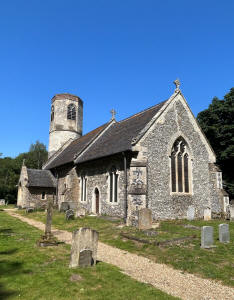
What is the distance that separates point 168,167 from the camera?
16.8m

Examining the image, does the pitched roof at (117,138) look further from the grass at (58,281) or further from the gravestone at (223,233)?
the grass at (58,281)

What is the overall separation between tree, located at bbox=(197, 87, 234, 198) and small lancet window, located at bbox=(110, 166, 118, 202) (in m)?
13.3

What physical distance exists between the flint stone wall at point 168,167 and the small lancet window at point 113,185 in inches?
108

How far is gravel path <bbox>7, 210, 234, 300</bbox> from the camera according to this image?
5.72 metres

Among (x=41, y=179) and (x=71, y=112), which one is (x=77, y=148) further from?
(x=71, y=112)

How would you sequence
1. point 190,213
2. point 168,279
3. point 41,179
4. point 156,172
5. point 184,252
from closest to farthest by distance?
point 168,279, point 184,252, point 156,172, point 190,213, point 41,179

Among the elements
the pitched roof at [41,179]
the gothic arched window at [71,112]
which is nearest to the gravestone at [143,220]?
the pitched roof at [41,179]

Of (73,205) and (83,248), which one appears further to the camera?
(73,205)

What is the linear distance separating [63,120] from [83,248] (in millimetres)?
28124

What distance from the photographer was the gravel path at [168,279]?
5719mm

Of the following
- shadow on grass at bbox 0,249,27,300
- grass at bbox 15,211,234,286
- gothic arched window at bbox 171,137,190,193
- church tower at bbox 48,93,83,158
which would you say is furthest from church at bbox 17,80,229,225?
church tower at bbox 48,93,83,158

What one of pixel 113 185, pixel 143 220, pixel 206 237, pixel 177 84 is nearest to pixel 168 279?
pixel 206 237

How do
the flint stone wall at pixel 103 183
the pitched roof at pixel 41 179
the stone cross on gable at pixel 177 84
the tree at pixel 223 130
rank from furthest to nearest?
1. the pitched roof at pixel 41 179
2. the tree at pixel 223 130
3. the stone cross on gable at pixel 177 84
4. the flint stone wall at pixel 103 183

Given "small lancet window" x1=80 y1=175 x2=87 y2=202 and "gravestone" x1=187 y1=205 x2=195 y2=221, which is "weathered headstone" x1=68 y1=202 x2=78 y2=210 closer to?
"small lancet window" x1=80 y1=175 x2=87 y2=202
